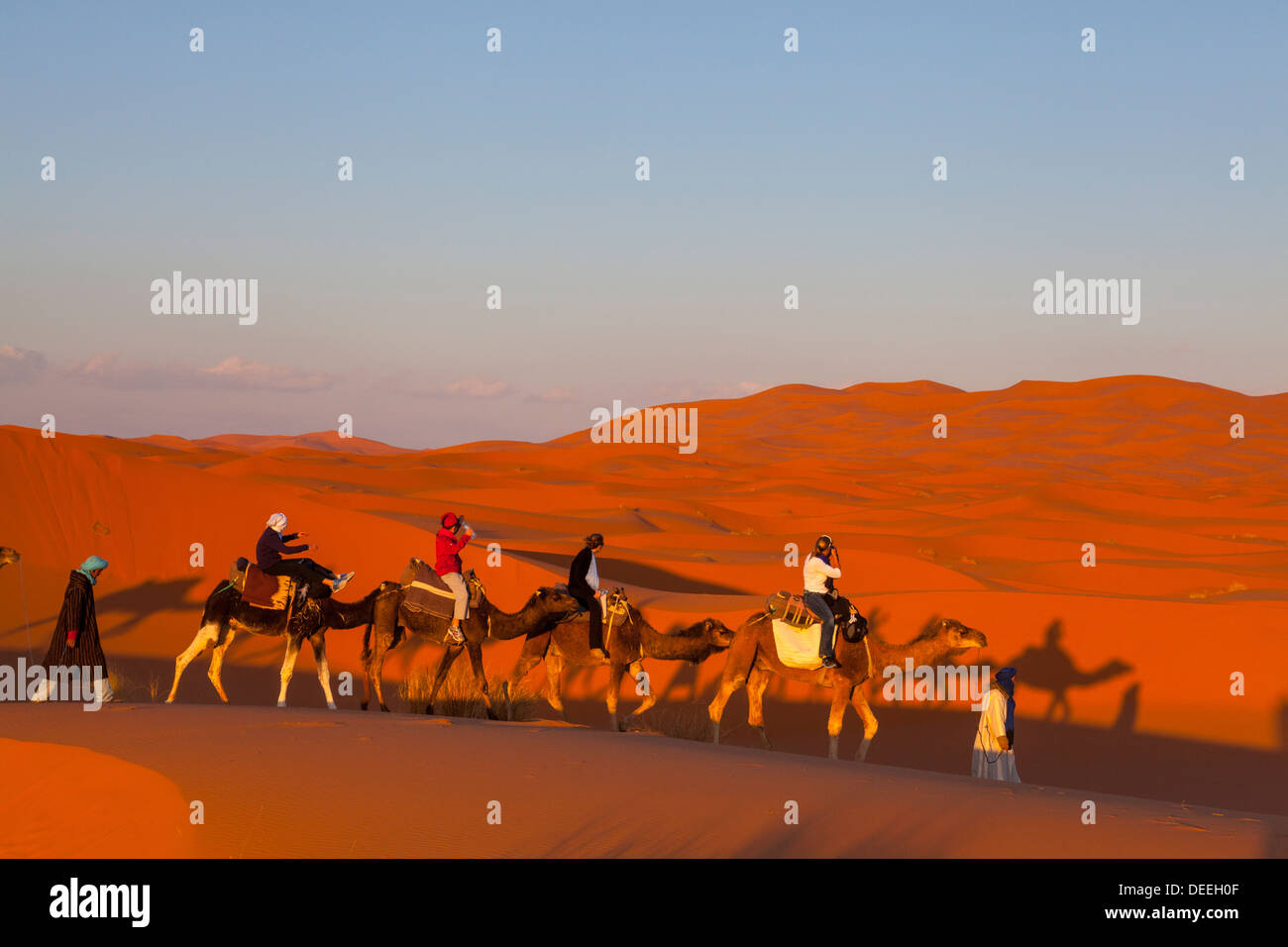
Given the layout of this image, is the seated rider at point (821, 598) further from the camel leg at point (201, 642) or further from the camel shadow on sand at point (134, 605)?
the camel shadow on sand at point (134, 605)

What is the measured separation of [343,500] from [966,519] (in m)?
23.3

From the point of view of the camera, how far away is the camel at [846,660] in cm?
1505

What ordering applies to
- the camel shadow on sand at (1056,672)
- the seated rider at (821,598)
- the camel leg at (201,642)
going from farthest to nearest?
1. the camel shadow on sand at (1056,672)
2. the camel leg at (201,642)
3. the seated rider at (821,598)

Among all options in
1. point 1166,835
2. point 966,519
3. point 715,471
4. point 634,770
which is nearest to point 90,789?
point 634,770

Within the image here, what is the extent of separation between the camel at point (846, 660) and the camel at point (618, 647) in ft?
2.99

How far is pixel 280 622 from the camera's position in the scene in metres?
17.0

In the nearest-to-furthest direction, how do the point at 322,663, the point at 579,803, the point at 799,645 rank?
the point at 579,803 → the point at 799,645 → the point at 322,663

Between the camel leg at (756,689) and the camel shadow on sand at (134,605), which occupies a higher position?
the camel shadow on sand at (134,605)

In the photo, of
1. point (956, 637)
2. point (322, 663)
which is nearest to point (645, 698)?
point (956, 637)

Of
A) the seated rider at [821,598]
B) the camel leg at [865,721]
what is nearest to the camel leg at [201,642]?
the seated rider at [821,598]

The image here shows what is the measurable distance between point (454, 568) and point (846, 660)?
4.93m

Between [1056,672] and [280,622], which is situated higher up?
[280,622]

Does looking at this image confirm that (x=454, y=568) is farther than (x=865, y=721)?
Yes

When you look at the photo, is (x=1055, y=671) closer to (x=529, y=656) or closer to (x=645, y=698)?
(x=645, y=698)
